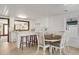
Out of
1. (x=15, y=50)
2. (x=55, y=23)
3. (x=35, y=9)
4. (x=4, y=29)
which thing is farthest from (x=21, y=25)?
(x=55, y=23)

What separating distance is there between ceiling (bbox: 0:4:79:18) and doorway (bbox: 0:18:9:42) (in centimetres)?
17

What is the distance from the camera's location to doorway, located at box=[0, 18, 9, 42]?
2422mm

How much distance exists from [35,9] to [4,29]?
0.93 meters

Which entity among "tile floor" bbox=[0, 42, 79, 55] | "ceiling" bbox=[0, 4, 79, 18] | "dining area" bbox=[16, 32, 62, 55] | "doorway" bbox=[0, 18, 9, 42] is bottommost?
"tile floor" bbox=[0, 42, 79, 55]

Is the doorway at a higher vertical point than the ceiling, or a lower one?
lower

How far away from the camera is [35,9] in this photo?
2.44 m

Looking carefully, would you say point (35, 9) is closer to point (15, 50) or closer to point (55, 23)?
point (55, 23)

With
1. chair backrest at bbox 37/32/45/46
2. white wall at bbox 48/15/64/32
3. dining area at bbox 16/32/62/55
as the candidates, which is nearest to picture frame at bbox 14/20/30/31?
dining area at bbox 16/32/62/55

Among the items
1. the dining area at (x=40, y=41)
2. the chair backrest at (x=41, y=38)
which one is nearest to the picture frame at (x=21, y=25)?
the dining area at (x=40, y=41)

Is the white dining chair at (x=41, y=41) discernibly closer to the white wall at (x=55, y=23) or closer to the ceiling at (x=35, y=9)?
the white wall at (x=55, y=23)

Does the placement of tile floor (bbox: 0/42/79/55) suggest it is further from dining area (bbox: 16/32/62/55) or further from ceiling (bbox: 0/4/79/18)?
ceiling (bbox: 0/4/79/18)

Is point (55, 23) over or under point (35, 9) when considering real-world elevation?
under

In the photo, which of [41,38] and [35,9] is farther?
[41,38]
